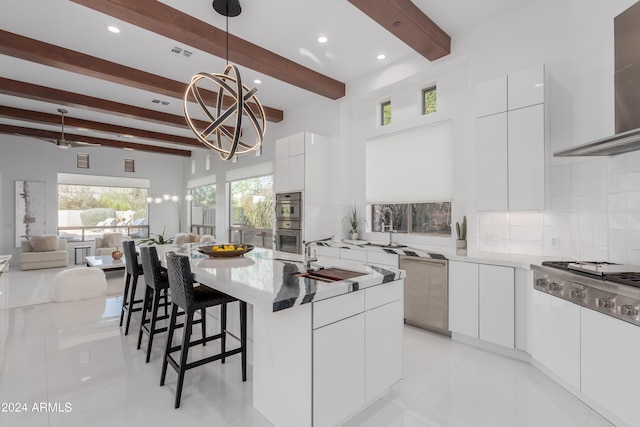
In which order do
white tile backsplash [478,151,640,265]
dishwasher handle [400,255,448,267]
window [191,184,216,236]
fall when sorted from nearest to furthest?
white tile backsplash [478,151,640,265], dishwasher handle [400,255,448,267], window [191,184,216,236]

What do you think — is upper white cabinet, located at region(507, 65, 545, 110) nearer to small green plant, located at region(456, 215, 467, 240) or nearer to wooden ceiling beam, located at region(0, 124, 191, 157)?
small green plant, located at region(456, 215, 467, 240)

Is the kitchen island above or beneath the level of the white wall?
beneath

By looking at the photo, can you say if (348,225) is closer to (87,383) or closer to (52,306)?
(87,383)

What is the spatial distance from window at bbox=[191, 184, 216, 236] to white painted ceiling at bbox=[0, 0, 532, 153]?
14.5 ft

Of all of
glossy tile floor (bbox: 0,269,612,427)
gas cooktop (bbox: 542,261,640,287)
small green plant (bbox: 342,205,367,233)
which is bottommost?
glossy tile floor (bbox: 0,269,612,427)

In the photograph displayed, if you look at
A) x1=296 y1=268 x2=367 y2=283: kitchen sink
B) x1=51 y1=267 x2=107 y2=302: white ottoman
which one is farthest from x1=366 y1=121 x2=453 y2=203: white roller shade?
x1=51 y1=267 x2=107 y2=302: white ottoman

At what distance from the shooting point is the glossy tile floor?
197 cm

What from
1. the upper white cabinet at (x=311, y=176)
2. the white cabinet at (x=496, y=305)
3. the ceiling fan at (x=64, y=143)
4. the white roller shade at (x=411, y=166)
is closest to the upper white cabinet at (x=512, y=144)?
the white cabinet at (x=496, y=305)

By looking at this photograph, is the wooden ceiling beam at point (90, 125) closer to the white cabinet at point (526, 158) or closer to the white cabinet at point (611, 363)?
the white cabinet at point (526, 158)

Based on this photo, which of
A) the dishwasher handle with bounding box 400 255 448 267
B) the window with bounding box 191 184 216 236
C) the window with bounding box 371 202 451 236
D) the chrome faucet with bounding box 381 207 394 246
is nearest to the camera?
the dishwasher handle with bounding box 400 255 448 267

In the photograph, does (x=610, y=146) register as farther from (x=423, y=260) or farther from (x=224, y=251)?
(x=224, y=251)

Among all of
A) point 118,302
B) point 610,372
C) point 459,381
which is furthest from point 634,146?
point 118,302

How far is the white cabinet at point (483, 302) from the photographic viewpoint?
2770 millimetres

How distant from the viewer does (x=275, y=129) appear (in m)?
6.37
